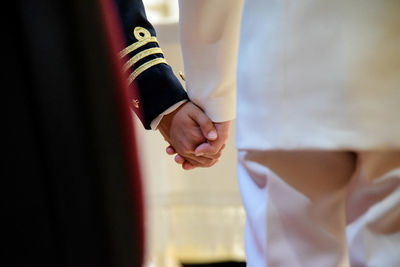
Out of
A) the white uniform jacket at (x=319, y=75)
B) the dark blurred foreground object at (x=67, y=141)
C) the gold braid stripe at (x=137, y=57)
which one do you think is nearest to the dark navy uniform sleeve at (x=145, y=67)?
the gold braid stripe at (x=137, y=57)

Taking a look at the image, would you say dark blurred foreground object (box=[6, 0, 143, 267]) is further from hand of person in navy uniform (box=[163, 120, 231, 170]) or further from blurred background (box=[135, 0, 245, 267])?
blurred background (box=[135, 0, 245, 267])

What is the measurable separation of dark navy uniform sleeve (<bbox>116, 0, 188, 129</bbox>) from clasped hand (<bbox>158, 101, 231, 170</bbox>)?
3cm

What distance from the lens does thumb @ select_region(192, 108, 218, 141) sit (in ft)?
2.58

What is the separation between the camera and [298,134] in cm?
47

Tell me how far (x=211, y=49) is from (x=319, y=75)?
25cm

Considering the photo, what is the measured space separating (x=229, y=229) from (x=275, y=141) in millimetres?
1004

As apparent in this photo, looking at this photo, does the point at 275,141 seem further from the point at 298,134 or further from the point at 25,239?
the point at 25,239

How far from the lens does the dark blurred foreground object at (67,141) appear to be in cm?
26

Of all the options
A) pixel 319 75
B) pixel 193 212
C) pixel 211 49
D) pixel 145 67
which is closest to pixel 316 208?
pixel 319 75

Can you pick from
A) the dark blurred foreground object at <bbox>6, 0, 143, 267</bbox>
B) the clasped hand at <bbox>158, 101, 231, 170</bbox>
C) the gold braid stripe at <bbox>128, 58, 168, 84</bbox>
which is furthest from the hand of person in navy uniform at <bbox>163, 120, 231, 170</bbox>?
the dark blurred foreground object at <bbox>6, 0, 143, 267</bbox>

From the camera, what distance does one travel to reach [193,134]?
0.82 meters

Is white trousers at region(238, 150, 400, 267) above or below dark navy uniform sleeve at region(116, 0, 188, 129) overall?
below

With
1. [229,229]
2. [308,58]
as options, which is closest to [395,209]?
[308,58]

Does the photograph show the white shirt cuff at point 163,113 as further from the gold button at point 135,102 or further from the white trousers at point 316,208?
A: the white trousers at point 316,208
